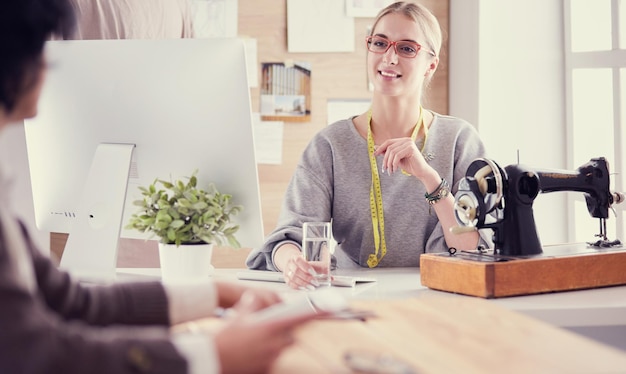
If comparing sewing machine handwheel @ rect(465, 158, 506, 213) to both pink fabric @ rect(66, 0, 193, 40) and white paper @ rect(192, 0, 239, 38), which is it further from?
white paper @ rect(192, 0, 239, 38)

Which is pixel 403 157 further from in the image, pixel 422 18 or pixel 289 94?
pixel 289 94

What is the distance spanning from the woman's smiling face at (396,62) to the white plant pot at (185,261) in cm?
77

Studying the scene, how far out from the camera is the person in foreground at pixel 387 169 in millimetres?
2248

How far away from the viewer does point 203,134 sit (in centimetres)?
183

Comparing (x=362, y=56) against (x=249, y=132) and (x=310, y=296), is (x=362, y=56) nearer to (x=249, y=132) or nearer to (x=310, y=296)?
(x=249, y=132)

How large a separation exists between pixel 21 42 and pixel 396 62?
4.93 ft

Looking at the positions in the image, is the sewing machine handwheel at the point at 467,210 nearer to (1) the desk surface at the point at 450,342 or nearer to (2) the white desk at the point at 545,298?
(2) the white desk at the point at 545,298

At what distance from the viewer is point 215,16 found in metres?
3.41

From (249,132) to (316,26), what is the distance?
1.74 metres

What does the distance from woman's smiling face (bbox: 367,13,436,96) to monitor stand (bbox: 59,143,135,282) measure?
756mm

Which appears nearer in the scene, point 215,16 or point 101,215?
point 101,215

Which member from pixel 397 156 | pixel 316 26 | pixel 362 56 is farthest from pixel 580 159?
pixel 397 156

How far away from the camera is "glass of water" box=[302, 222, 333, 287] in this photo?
1.77 m

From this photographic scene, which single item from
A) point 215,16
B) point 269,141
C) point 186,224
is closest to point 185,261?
point 186,224
